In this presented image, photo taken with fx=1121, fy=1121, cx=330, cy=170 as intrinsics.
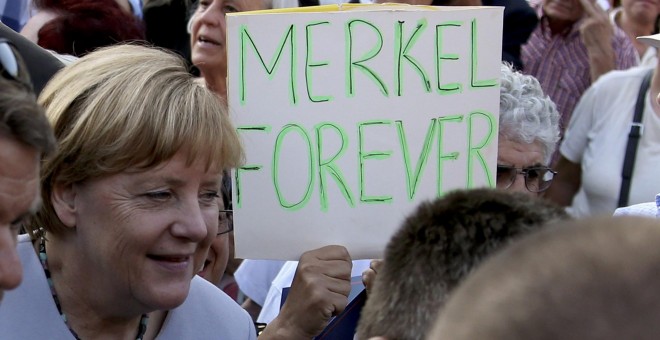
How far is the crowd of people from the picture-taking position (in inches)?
39.3

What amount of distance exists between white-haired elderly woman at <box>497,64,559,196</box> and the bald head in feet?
7.11

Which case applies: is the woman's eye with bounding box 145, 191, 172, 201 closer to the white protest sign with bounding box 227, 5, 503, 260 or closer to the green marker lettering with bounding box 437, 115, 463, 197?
the white protest sign with bounding box 227, 5, 503, 260

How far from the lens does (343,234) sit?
2764 millimetres

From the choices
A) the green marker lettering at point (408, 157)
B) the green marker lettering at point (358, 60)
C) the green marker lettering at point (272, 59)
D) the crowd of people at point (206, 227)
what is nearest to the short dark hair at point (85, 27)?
the crowd of people at point (206, 227)

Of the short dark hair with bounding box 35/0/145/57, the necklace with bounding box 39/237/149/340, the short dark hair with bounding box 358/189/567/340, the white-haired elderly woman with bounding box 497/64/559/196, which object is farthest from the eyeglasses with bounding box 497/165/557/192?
the short dark hair with bounding box 358/189/567/340

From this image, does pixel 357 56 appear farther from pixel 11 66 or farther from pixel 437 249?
pixel 437 249

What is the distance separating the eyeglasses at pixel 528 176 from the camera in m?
3.19

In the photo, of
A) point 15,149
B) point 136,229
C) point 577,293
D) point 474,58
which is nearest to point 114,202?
point 136,229

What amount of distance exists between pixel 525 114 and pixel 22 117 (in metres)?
1.87

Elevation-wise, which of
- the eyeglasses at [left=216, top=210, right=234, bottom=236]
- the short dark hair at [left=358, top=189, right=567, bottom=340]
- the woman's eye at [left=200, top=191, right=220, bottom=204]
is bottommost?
the eyeglasses at [left=216, top=210, right=234, bottom=236]

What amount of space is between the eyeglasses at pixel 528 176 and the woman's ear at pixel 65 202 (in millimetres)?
1294

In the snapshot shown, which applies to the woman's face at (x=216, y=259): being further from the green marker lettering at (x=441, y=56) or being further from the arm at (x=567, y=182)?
the arm at (x=567, y=182)

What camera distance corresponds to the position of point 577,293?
968 millimetres

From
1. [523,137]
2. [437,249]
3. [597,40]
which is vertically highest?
[437,249]
